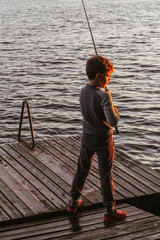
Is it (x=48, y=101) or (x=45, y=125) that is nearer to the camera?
(x=45, y=125)

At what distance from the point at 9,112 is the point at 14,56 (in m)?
10.0

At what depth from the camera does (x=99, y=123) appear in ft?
16.1

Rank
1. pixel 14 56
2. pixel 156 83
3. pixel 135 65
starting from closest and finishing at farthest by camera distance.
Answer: pixel 156 83
pixel 135 65
pixel 14 56

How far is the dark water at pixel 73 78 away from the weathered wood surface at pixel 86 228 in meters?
4.29

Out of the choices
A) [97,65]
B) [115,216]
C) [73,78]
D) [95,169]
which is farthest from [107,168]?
[73,78]

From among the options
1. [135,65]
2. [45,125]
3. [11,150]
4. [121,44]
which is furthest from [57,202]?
[121,44]

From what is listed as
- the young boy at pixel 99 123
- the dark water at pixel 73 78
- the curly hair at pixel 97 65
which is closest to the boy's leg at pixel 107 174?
the young boy at pixel 99 123

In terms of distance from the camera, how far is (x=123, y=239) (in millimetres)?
4910

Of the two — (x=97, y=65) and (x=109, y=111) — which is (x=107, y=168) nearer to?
(x=109, y=111)

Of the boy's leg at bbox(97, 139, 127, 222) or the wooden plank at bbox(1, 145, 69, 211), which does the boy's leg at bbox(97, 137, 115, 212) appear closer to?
the boy's leg at bbox(97, 139, 127, 222)

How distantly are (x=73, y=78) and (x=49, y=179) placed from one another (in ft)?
37.8

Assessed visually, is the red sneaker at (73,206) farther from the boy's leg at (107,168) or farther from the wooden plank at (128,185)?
the wooden plank at (128,185)

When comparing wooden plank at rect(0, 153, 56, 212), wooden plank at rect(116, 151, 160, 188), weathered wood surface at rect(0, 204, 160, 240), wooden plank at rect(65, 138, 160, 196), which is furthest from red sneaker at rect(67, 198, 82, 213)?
wooden plank at rect(116, 151, 160, 188)

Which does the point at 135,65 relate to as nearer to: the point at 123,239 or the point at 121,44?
the point at 121,44
